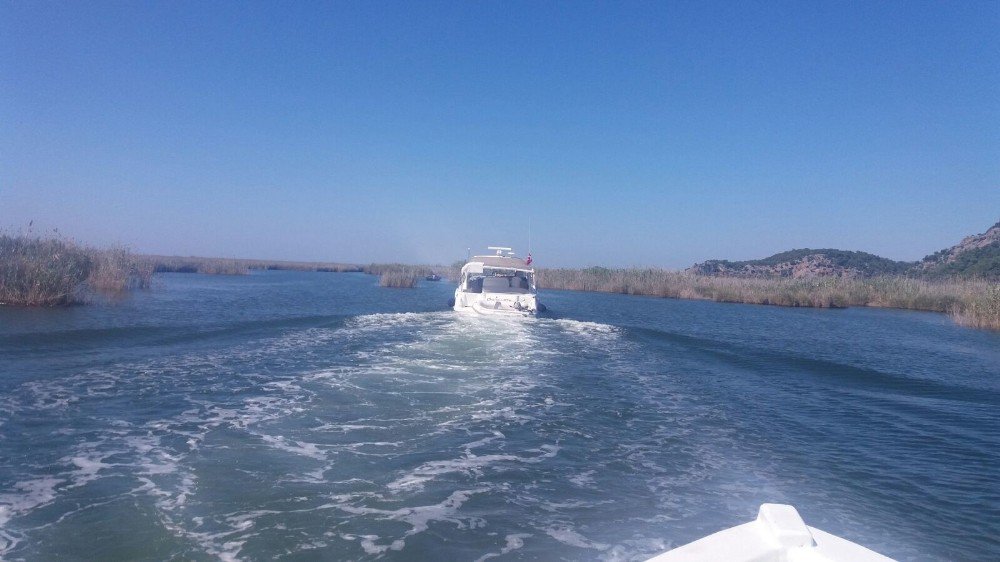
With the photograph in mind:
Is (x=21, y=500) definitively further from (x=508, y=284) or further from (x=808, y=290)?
(x=808, y=290)

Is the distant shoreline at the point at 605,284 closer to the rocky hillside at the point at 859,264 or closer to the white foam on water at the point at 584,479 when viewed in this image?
the white foam on water at the point at 584,479

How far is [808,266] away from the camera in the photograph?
8756 centimetres

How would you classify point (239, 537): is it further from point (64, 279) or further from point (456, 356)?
point (64, 279)

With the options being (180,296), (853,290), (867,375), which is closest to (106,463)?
(867,375)

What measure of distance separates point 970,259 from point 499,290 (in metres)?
65.8

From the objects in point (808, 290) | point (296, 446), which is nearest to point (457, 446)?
point (296, 446)

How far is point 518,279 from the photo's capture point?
2394 cm

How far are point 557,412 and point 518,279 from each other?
14706mm

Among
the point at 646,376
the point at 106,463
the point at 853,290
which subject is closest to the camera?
the point at 106,463

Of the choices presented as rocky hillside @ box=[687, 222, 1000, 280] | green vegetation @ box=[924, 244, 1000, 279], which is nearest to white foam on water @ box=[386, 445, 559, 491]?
green vegetation @ box=[924, 244, 1000, 279]

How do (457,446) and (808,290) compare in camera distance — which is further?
(808,290)

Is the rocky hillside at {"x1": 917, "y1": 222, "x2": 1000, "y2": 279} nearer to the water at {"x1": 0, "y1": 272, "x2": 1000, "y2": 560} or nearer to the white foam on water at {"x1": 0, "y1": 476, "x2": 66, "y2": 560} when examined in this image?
the water at {"x1": 0, "y1": 272, "x2": 1000, "y2": 560}

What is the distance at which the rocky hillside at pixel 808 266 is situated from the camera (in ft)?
264

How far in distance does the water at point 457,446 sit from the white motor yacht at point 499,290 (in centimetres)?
471
